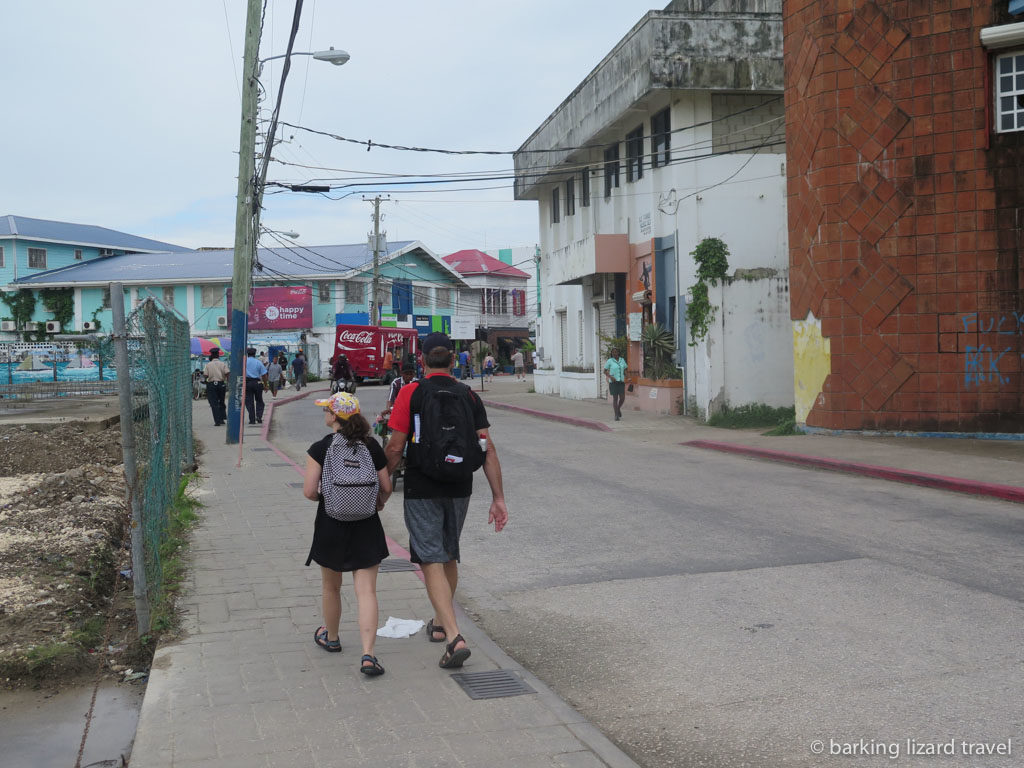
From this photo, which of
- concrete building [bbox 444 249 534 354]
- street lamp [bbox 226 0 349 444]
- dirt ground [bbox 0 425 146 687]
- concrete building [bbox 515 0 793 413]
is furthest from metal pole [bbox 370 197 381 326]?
dirt ground [bbox 0 425 146 687]

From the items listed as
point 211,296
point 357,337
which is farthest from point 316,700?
point 211,296

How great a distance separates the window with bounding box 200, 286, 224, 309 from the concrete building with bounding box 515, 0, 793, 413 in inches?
1334

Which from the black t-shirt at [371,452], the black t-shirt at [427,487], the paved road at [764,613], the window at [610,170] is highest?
the window at [610,170]

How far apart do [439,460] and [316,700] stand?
4.51 feet

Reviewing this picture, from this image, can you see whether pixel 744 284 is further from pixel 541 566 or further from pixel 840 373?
pixel 541 566

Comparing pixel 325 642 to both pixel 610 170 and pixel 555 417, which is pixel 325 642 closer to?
pixel 555 417

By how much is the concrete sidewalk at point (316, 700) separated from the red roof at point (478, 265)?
65879 mm

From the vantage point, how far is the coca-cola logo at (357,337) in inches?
1924

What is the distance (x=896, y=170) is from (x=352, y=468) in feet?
45.0

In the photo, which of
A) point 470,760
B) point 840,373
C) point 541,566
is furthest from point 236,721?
point 840,373

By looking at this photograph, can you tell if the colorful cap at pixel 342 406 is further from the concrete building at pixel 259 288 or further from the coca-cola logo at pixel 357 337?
the concrete building at pixel 259 288

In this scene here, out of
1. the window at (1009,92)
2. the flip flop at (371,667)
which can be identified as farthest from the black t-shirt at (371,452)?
the window at (1009,92)

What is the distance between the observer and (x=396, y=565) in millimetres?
8250

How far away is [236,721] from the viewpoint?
4.64m
